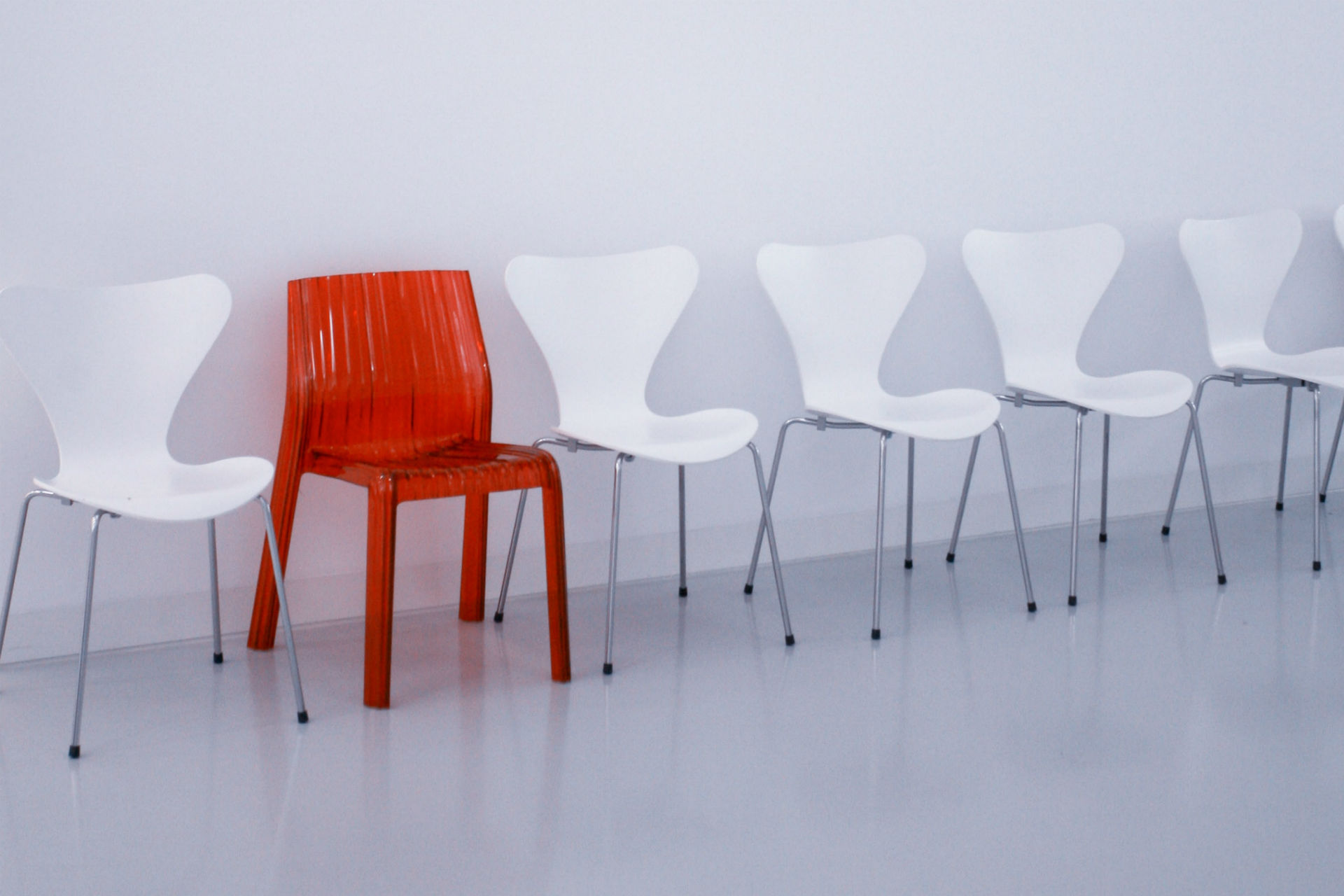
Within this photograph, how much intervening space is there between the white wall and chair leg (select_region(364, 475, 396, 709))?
670 mm

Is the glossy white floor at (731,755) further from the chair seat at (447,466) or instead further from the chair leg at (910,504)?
the chair seat at (447,466)

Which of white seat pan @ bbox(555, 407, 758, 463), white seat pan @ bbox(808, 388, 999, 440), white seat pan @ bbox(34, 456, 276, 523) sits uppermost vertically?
white seat pan @ bbox(808, 388, 999, 440)

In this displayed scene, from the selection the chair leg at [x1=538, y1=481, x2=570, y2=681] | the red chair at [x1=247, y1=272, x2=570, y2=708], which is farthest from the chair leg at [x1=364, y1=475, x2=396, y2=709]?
the chair leg at [x1=538, y1=481, x2=570, y2=681]

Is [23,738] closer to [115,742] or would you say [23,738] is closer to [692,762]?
[115,742]

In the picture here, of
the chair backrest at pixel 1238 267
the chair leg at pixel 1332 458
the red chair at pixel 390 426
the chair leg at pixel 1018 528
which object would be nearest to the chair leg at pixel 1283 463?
the chair leg at pixel 1332 458

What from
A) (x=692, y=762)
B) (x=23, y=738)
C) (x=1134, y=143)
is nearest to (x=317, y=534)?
(x=23, y=738)

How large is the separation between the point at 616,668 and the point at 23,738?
4.06 ft

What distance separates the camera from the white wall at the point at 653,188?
314cm

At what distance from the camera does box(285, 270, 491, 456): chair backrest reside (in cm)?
308

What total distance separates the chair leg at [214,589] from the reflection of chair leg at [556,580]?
2.57 feet

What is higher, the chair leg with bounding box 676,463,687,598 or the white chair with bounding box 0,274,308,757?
the white chair with bounding box 0,274,308,757

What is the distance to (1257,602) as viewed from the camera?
351cm

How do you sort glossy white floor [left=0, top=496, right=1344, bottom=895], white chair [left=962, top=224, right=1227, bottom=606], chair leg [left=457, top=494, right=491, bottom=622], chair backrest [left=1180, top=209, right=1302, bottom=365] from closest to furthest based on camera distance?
glossy white floor [left=0, top=496, right=1344, bottom=895], chair leg [left=457, top=494, right=491, bottom=622], white chair [left=962, top=224, right=1227, bottom=606], chair backrest [left=1180, top=209, right=1302, bottom=365]

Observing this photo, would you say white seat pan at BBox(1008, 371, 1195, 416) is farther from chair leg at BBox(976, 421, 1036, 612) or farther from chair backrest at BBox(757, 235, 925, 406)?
chair backrest at BBox(757, 235, 925, 406)
